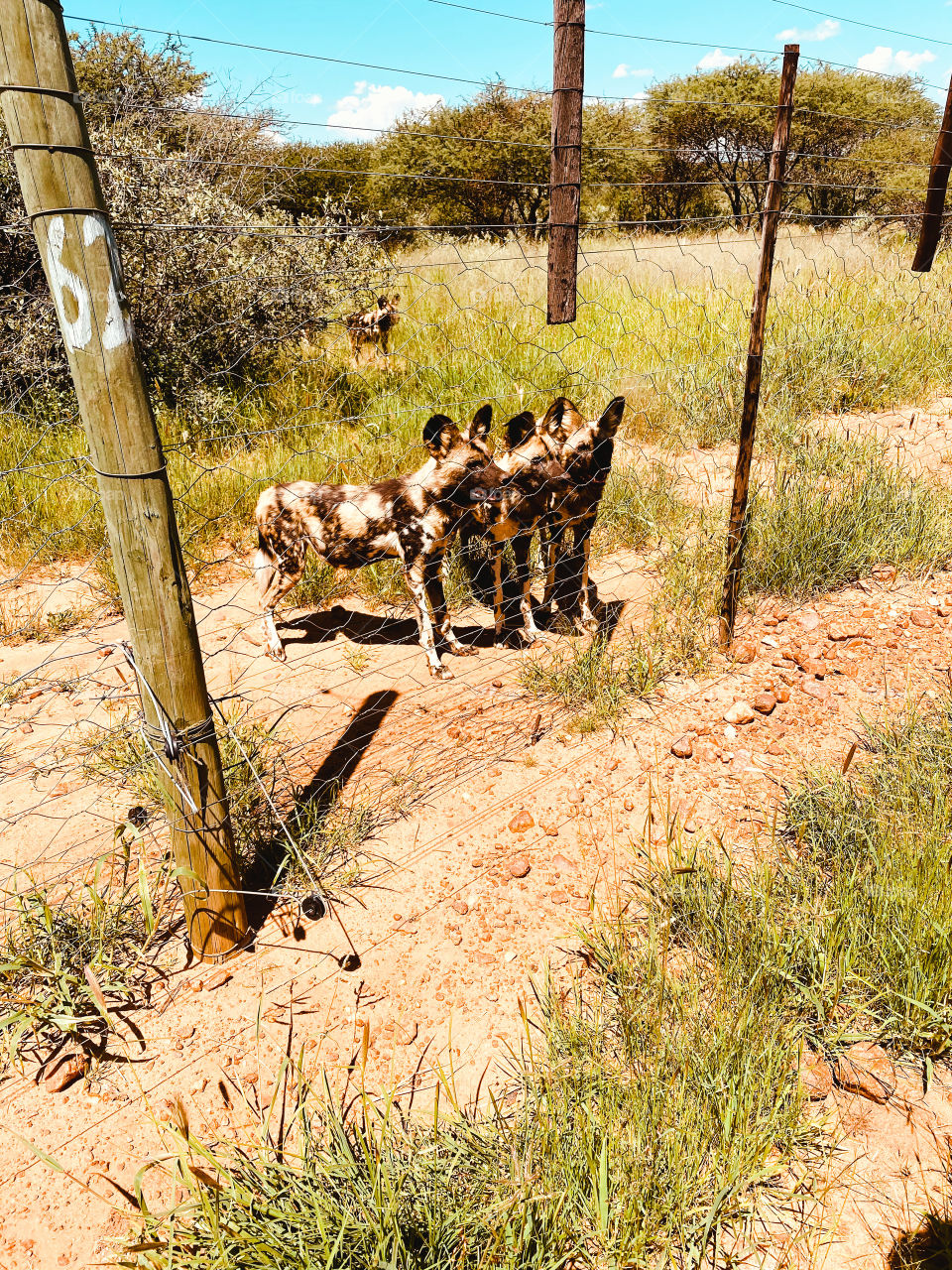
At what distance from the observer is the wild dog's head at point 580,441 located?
428 cm

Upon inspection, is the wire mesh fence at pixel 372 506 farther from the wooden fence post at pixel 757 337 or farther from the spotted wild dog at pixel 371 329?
the wooden fence post at pixel 757 337

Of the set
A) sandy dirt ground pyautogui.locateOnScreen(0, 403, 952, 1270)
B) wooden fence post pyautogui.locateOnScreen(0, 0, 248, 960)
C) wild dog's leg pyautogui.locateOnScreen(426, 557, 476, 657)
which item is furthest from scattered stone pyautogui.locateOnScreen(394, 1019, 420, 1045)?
wild dog's leg pyautogui.locateOnScreen(426, 557, 476, 657)

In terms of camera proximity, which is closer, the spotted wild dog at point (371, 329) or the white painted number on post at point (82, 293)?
the white painted number on post at point (82, 293)

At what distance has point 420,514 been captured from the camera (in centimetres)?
412

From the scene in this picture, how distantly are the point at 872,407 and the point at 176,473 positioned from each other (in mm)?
6069

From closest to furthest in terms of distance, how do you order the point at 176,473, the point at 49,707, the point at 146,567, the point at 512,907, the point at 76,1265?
the point at 76,1265 → the point at 146,567 → the point at 512,907 → the point at 49,707 → the point at 176,473

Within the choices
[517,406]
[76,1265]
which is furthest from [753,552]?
[76,1265]

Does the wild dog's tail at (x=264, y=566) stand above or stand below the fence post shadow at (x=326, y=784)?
above

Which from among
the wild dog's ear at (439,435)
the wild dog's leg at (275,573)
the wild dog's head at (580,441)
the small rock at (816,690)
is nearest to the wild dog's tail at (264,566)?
the wild dog's leg at (275,573)

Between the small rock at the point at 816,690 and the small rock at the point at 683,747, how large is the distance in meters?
0.72

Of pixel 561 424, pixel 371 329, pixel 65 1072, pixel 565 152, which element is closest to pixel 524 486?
pixel 561 424

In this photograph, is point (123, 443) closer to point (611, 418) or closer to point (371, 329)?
point (611, 418)

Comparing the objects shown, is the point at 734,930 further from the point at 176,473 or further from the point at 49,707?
the point at 176,473

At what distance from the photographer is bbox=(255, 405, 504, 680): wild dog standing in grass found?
4.10 metres
